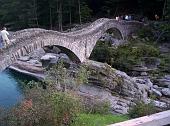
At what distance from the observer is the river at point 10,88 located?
26.4m

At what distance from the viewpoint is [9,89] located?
30344mm

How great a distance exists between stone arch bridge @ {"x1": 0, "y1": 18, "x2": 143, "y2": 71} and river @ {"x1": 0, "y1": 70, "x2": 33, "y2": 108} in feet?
10.9

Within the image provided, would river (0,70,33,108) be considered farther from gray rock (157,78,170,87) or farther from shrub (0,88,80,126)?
shrub (0,88,80,126)

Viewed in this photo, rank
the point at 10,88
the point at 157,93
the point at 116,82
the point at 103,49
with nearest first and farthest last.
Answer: the point at 157,93
the point at 116,82
the point at 10,88
the point at 103,49

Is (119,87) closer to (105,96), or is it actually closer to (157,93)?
(105,96)

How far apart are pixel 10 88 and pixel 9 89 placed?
15.5 inches

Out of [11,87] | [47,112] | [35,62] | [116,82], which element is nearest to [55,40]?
[116,82]

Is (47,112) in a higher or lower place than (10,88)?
higher

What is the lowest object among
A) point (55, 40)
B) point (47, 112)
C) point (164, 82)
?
point (164, 82)

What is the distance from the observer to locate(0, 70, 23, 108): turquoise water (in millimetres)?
26203

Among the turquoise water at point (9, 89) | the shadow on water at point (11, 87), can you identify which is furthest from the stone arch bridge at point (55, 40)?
the turquoise water at point (9, 89)

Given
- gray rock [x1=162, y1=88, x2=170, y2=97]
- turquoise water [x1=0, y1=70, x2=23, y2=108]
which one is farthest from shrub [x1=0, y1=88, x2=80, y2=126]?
gray rock [x1=162, y1=88, x2=170, y2=97]

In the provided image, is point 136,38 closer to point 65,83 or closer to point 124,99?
point 124,99

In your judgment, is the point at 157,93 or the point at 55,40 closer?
the point at 157,93
